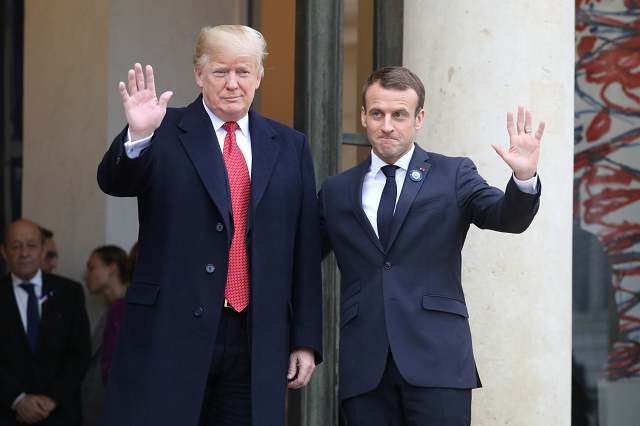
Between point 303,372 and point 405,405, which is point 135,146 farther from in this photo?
point 405,405

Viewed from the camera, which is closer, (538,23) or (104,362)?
(538,23)

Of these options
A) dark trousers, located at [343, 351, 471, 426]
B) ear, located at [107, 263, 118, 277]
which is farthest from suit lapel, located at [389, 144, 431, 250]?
ear, located at [107, 263, 118, 277]

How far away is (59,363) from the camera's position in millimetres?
5348

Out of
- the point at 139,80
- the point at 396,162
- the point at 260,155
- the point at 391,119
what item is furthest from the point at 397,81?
the point at 139,80

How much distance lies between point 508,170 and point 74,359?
3314 mm

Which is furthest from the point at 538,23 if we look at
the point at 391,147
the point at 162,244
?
the point at 162,244

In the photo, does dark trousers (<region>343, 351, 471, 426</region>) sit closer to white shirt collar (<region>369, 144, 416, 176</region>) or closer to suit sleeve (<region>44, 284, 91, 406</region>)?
white shirt collar (<region>369, 144, 416, 176</region>)

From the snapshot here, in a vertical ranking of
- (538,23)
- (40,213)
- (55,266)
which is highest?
(538,23)

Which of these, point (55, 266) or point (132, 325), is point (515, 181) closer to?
point (132, 325)

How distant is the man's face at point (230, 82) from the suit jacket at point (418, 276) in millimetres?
482

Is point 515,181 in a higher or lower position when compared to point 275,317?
higher

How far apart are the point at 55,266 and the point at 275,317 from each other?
3906mm

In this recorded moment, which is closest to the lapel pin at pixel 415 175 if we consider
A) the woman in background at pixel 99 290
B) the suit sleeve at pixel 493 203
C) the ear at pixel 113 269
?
the suit sleeve at pixel 493 203

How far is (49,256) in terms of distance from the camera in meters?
5.89
